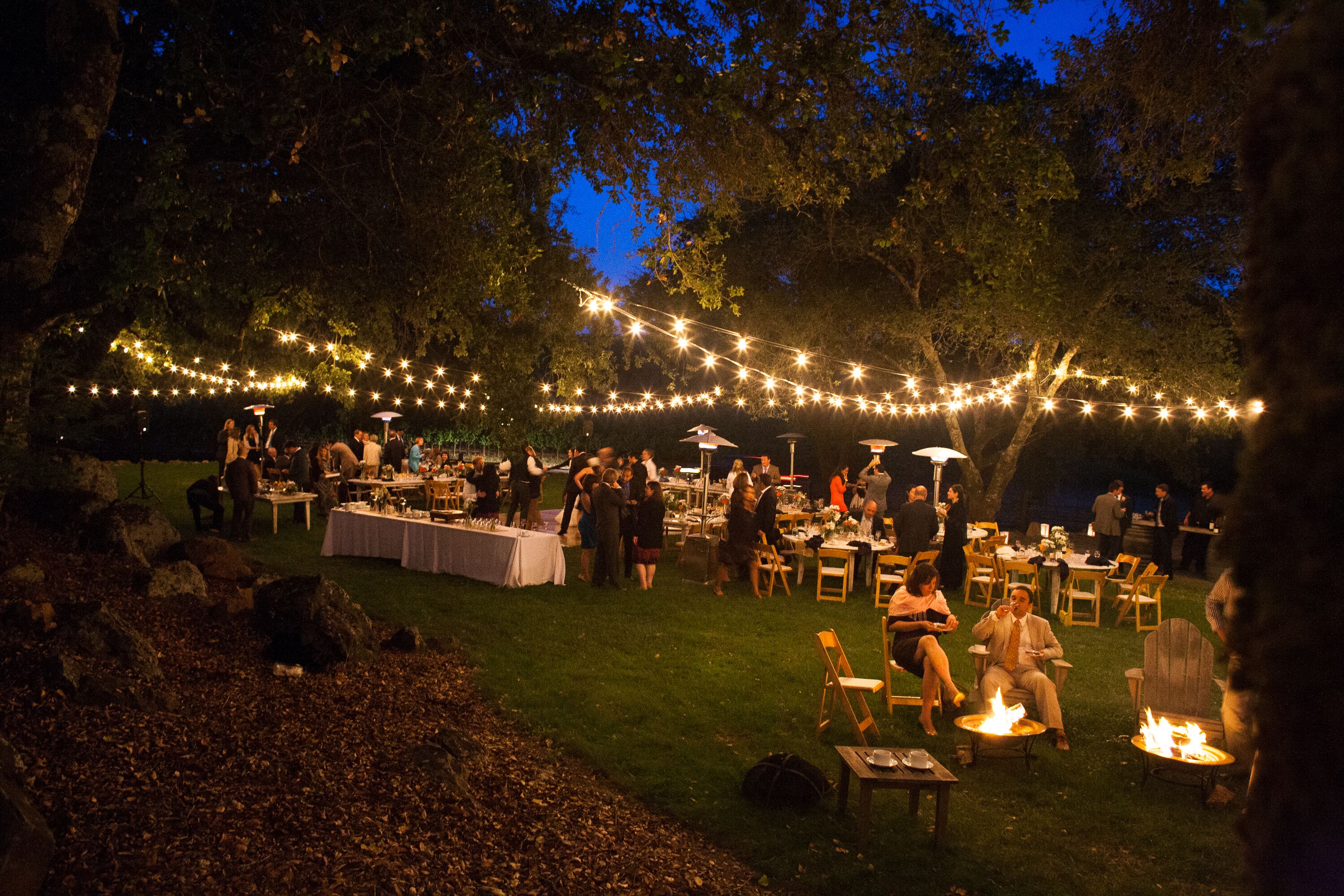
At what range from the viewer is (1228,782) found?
541cm

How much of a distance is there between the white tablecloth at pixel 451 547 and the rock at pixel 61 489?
10.4ft

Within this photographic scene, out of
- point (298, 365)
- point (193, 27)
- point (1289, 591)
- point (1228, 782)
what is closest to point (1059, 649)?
point (1228, 782)

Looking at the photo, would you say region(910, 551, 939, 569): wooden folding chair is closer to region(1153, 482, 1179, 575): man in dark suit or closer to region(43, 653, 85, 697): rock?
region(1153, 482, 1179, 575): man in dark suit

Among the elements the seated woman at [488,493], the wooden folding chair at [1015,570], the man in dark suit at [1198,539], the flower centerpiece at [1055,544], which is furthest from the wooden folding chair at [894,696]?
the man in dark suit at [1198,539]

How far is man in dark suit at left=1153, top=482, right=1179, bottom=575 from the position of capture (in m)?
13.1

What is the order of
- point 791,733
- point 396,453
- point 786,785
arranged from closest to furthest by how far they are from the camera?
1. point 786,785
2. point 791,733
3. point 396,453

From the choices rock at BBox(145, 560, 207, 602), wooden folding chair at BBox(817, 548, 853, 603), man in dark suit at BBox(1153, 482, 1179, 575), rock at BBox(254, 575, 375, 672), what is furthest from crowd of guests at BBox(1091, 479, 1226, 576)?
rock at BBox(145, 560, 207, 602)

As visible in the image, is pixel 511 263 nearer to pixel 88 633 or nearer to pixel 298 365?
pixel 88 633

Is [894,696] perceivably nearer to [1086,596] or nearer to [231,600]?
[1086,596]

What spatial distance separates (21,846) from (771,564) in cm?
932

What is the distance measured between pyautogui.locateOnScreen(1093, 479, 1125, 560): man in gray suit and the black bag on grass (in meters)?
9.84

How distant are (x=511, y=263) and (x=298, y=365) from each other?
41.8ft

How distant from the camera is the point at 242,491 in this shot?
12.7 m

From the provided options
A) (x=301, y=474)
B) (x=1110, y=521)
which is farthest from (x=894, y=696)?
(x=301, y=474)
